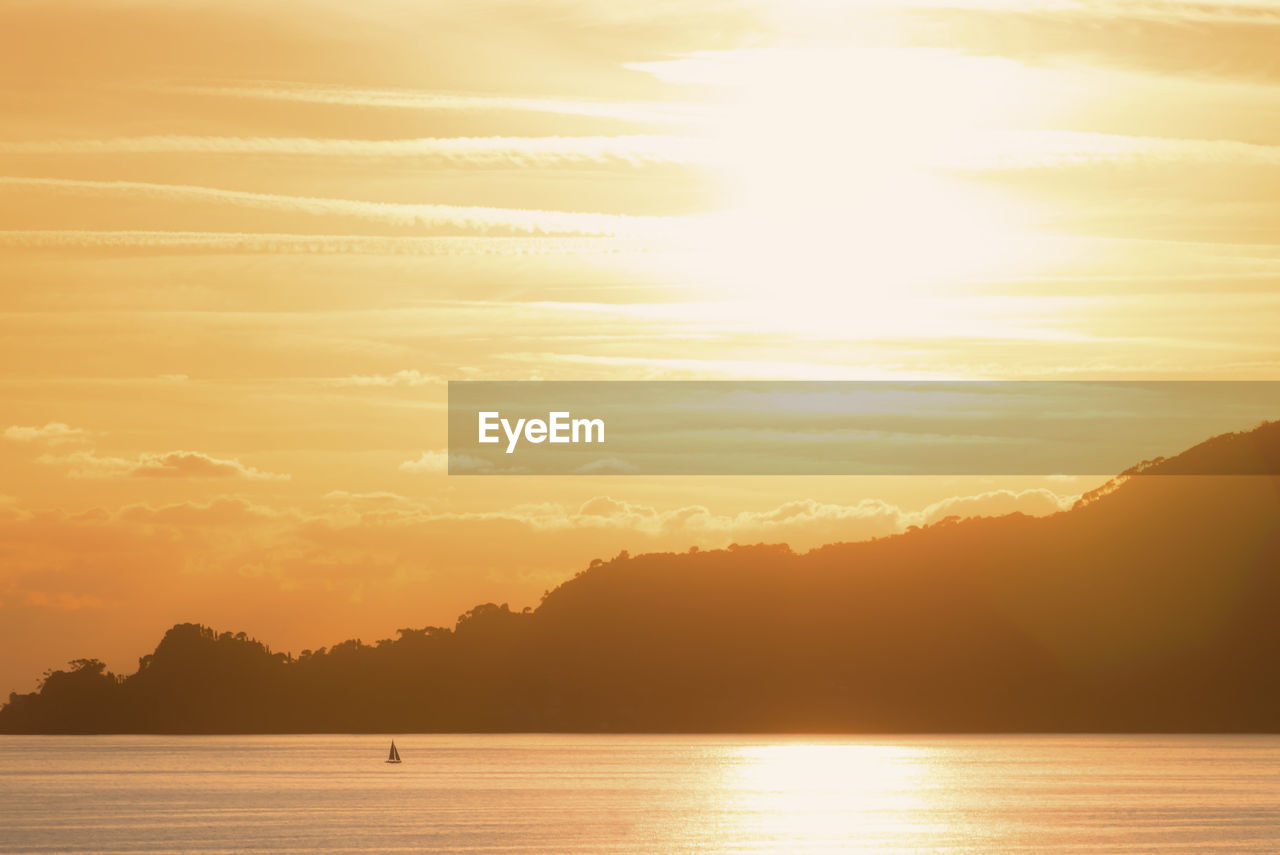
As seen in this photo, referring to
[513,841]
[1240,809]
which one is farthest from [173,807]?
[1240,809]

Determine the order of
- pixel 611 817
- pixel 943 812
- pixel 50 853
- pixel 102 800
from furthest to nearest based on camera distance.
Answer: pixel 102 800
pixel 943 812
pixel 611 817
pixel 50 853

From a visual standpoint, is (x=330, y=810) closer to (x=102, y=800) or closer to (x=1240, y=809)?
(x=102, y=800)

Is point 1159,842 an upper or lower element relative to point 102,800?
lower

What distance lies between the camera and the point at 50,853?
12300 cm

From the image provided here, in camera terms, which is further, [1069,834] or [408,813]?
[408,813]

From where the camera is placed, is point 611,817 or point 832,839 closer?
point 832,839

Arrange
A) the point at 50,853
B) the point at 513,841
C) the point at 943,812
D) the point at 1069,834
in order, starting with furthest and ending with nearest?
the point at 943,812 → the point at 1069,834 → the point at 513,841 → the point at 50,853

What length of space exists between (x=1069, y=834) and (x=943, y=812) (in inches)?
1197

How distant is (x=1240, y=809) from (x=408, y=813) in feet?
256

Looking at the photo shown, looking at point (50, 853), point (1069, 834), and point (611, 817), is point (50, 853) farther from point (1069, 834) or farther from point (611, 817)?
point (1069, 834)

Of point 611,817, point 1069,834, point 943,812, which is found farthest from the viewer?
point 943,812

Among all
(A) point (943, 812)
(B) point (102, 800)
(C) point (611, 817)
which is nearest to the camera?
(C) point (611, 817)

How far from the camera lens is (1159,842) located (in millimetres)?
132625

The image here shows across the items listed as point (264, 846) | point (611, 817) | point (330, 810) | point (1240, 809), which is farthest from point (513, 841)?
point (1240, 809)
